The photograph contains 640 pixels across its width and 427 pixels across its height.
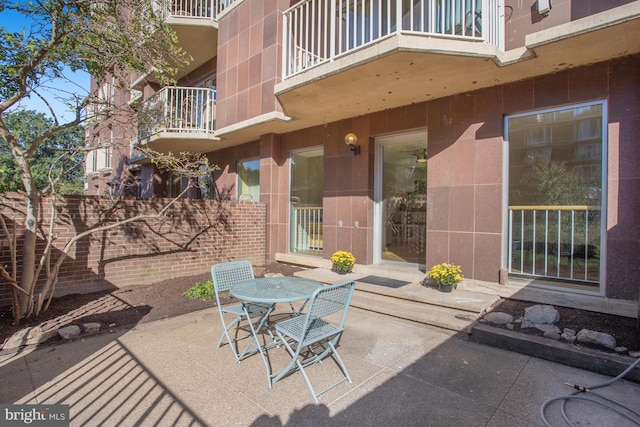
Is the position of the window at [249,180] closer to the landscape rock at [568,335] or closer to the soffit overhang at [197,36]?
the soffit overhang at [197,36]

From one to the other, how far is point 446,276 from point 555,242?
1647mm

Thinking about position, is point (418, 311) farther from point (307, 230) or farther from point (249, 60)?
point (249, 60)

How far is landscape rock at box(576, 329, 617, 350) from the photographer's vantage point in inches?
130

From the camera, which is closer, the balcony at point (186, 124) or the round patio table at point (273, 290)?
the round patio table at point (273, 290)

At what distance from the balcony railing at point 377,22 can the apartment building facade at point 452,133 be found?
1.6 inches

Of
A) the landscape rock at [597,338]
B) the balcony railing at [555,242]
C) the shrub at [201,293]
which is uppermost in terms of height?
the balcony railing at [555,242]

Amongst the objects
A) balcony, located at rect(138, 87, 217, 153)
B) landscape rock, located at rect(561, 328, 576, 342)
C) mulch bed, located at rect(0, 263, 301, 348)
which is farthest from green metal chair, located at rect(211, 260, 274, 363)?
balcony, located at rect(138, 87, 217, 153)

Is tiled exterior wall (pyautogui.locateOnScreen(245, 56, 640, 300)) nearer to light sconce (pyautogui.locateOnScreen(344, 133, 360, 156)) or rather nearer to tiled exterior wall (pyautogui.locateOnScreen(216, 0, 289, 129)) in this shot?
light sconce (pyautogui.locateOnScreen(344, 133, 360, 156))

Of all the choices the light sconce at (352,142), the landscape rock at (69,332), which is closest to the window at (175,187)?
the light sconce at (352,142)

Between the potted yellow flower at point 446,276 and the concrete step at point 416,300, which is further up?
the potted yellow flower at point 446,276

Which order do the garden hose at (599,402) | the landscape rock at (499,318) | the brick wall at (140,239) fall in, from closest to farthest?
the garden hose at (599,402) → the landscape rock at (499,318) → the brick wall at (140,239)

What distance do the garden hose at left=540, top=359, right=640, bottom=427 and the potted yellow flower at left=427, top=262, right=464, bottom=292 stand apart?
226cm

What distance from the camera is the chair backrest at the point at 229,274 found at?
3552 millimetres

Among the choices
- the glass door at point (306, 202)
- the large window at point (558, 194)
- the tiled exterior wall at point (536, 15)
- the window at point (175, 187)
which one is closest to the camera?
the tiled exterior wall at point (536, 15)
